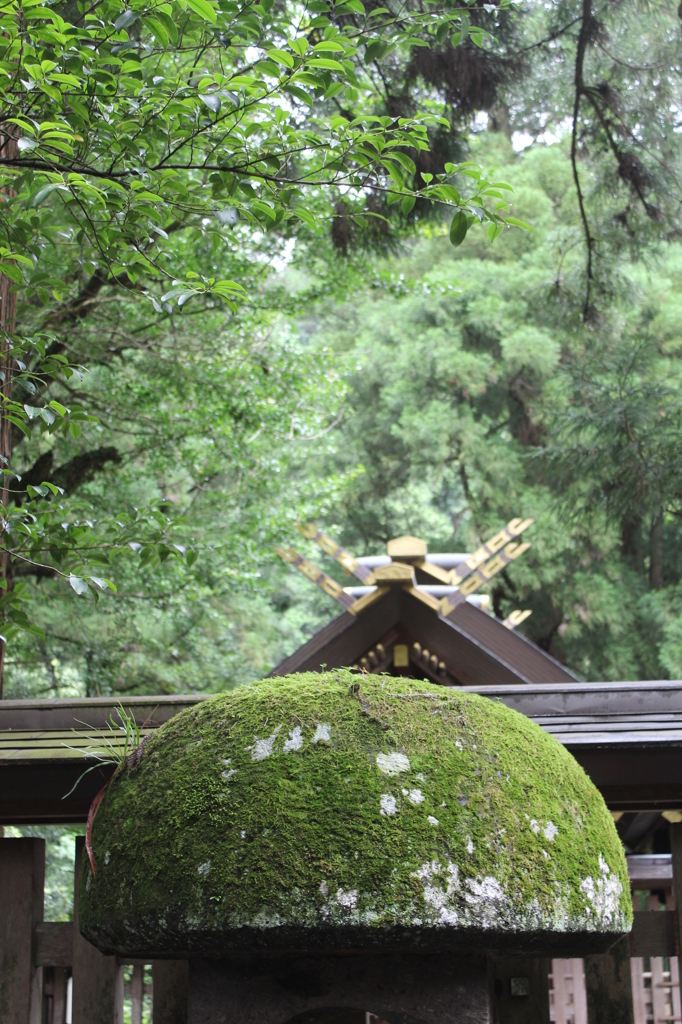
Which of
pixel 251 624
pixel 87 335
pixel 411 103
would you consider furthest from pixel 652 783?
pixel 251 624

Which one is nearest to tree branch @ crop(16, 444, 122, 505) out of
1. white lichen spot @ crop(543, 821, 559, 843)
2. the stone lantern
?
the stone lantern

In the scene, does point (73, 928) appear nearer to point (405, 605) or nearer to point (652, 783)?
point (652, 783)

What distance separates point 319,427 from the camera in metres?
8.66

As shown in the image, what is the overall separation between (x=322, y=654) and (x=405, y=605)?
1.86ft

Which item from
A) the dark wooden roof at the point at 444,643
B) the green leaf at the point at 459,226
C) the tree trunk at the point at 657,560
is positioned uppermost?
the tree trunk at the point at 657,560

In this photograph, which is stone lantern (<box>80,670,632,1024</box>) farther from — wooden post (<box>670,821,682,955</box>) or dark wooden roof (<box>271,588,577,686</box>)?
dark wooden roof (<box>271,588,577,686</box>)

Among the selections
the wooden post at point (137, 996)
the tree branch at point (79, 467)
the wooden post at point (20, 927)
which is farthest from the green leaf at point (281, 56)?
the tree branch at point (79, 467)

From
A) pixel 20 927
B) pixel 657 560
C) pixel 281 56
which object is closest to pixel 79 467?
pixel 20 927

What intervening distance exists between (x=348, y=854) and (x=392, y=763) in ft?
0.63

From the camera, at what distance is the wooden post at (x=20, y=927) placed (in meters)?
2.62

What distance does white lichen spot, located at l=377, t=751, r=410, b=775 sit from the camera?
5.64 feet

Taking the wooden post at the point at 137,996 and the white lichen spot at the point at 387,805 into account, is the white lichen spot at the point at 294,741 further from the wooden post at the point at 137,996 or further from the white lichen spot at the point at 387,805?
the wooden post at the point at 137,996

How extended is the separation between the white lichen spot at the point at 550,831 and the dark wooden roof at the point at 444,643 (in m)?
3.06

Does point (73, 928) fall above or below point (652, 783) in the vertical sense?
below
